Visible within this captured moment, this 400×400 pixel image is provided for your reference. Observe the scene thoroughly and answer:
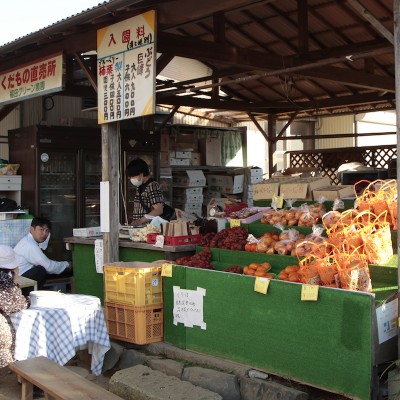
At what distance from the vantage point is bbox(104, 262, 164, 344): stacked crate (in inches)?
250

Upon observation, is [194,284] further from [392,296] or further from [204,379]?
[392,296]

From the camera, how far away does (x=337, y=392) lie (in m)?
4.67

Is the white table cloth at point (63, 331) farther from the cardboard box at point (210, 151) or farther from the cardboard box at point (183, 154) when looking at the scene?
the cardboard box at point (210, 151)

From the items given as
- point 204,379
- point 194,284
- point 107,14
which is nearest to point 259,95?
point 107,14

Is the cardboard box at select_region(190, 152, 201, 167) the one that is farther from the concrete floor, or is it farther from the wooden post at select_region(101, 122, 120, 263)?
the concrete floor

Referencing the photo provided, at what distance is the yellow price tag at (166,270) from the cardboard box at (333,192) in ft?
7.03

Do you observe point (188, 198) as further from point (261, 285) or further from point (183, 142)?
point (261, 285)

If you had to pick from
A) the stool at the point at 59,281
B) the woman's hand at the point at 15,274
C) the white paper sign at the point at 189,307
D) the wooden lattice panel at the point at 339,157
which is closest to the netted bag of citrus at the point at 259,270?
the white paper sign at the point at 189,307

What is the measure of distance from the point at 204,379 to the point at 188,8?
3.66 m

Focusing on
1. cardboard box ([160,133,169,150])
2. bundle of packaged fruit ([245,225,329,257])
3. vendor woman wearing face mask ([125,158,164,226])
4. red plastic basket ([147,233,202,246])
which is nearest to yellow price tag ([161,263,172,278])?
red plastic basket ([147,233,202,246])

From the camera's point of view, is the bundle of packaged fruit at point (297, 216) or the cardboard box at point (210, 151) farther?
the cardboard box at point (210, 151)

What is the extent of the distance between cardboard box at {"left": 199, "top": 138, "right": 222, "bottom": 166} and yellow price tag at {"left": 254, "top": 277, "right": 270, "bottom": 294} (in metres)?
8.72

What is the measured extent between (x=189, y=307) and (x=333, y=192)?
2.36m

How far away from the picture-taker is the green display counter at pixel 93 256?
7012mm
